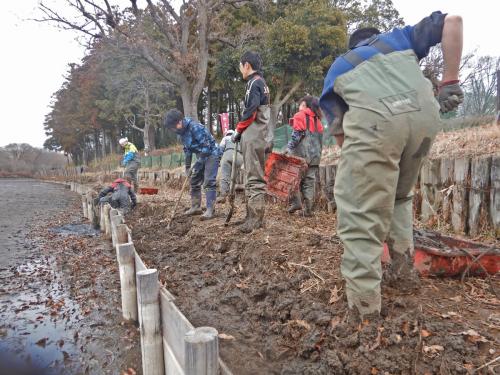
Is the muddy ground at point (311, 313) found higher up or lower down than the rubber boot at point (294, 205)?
lower down

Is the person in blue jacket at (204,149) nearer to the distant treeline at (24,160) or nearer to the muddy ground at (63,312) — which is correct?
the muddy ground at (63,312)

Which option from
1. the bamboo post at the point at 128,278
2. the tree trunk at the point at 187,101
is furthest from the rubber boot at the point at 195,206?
the tree trunk at the point at 187,101

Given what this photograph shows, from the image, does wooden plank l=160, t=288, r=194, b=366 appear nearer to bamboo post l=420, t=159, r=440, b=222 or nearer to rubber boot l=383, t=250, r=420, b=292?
rubber boot l=383, t=250, r=420, b=292

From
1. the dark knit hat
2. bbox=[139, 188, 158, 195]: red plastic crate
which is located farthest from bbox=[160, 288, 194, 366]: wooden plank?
bbox=[139, 188, 158, 195]: red plastic crate

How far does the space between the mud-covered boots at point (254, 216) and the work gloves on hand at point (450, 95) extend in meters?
2.71

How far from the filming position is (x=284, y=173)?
19.4 feet

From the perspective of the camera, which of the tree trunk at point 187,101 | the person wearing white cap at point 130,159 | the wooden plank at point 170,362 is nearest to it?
the wooden plank at point 170,362

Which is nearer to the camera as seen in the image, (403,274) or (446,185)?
(403,274)

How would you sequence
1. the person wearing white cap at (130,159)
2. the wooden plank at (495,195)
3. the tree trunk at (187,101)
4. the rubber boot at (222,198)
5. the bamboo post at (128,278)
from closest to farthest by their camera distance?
the bamboo post at (128,278), the wooden plank at (495,195), the rubber boot at (222,198), the person wearing white cap at (130,159), the tree trunk at (187,101)

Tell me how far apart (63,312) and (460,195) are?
4968 mm

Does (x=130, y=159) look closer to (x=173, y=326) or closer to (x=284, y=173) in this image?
(x=284, y=173)

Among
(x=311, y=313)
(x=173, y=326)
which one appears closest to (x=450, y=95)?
(x=311, y=313)

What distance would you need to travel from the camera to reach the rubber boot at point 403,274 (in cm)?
242

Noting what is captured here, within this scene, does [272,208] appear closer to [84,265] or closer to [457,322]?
[84,265]
